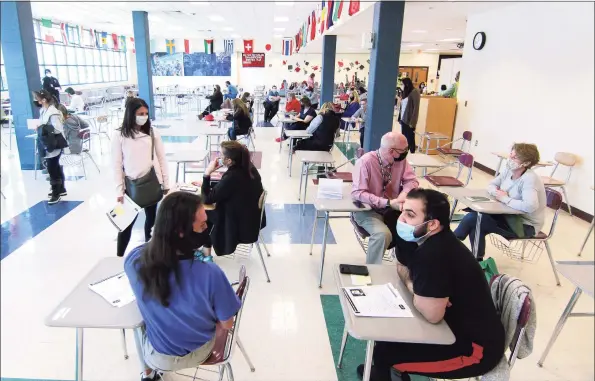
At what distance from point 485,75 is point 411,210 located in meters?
6.64

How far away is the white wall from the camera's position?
507cm

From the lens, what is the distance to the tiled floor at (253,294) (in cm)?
232

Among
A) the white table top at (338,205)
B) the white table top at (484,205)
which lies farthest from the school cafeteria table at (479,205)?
the white table top at (338,205)

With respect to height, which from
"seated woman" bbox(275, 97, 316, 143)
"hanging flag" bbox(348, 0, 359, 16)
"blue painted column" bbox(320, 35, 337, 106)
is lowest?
"seated woman" bbox(275, 97, 316, 143)

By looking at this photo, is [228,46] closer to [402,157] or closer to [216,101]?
[216,101]

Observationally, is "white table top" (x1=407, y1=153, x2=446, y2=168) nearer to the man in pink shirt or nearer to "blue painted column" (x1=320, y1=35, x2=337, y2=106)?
the man in pink shirt

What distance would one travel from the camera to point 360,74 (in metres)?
23.6

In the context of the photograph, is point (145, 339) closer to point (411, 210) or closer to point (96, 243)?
point (411, 210)

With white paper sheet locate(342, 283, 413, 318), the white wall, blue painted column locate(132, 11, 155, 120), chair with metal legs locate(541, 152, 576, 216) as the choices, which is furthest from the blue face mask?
blue painted column locate(132, 11, 155, 120)

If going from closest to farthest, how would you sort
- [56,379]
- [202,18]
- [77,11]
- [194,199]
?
[194,199]
[56,379]
[77,11]
[202,18]

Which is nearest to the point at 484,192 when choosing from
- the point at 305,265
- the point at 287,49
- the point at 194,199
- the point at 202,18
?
the point at 305,265

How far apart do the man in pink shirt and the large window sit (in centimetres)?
1441

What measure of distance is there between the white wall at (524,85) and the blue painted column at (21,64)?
7.27 meters

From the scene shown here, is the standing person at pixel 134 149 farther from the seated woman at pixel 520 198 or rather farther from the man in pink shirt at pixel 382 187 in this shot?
the seated woman at pixel 520 198
